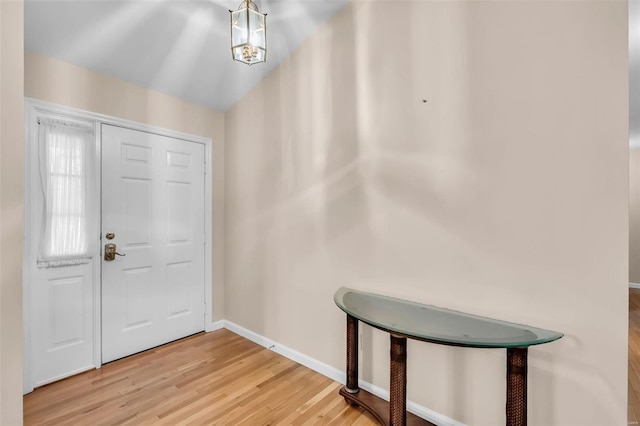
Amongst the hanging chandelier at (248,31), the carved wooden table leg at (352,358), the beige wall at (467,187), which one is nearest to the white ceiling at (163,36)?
the beige wall at (467,187)

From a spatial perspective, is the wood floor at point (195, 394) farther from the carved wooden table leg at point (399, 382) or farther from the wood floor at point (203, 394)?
the carved wooden table leg at point (399, 382)

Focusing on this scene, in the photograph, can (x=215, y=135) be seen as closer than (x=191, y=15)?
No

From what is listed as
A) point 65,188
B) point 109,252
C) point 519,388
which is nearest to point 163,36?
point 65,188

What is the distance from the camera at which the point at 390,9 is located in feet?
6.88

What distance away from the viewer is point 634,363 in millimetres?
1956

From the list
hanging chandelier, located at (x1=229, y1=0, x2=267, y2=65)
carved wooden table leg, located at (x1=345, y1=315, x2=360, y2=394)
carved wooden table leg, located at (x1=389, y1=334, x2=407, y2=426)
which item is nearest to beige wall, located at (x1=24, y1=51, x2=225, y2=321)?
Answer: hanging chandelier, located at (x1=229, y1=0, x2=267, y2=65)

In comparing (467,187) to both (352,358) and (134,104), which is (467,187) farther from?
(134,104)

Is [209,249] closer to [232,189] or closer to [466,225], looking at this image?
[232,189]

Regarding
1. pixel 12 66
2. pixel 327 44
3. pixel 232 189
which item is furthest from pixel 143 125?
pixel 327 44

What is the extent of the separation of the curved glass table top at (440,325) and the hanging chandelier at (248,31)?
1.63 metres

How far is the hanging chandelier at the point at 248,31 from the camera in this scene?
1.63 meters

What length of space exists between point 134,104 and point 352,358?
2.89m

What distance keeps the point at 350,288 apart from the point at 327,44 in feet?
6.56

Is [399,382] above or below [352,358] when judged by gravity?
above
